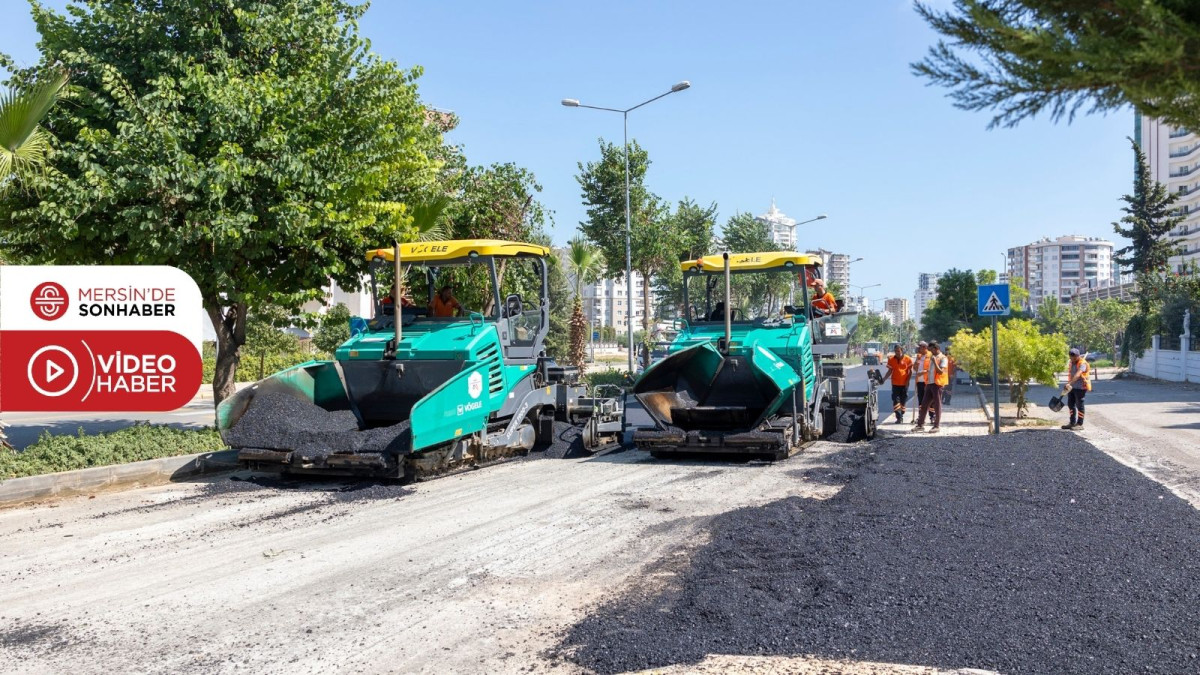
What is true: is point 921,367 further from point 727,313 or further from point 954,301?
point 954,301

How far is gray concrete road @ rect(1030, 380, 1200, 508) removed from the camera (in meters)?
11.0

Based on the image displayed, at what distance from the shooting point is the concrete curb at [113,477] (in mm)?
9133

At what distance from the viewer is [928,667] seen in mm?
4238

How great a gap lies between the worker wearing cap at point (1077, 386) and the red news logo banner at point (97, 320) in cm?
1348

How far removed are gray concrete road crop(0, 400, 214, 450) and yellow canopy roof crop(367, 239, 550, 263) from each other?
632 cm

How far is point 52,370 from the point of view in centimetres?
1337

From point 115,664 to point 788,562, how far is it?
392cm

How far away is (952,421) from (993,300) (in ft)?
14.0

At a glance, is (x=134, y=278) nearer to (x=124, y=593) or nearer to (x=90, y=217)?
(x=90, y=217)

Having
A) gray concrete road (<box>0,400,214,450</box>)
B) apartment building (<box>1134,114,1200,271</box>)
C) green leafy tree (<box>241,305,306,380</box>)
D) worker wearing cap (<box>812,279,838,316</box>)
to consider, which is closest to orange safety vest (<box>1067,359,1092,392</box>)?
worker wearing cap (<box>812,279,838,316</box>)

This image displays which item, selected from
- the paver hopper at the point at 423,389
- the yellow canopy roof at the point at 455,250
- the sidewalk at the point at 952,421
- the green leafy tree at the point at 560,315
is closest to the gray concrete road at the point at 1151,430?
the sidewalk at the point at 952,421

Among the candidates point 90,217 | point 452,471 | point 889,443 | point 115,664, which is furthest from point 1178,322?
point 115,664

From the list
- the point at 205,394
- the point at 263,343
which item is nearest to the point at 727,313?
the point at 263,343

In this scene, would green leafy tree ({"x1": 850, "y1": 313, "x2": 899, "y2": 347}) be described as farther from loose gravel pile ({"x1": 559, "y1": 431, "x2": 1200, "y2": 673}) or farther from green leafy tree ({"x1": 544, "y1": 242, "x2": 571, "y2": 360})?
loose gravel pile ({"x1": 559, "y1": 431, "x2": 1200, "y2": 673})
